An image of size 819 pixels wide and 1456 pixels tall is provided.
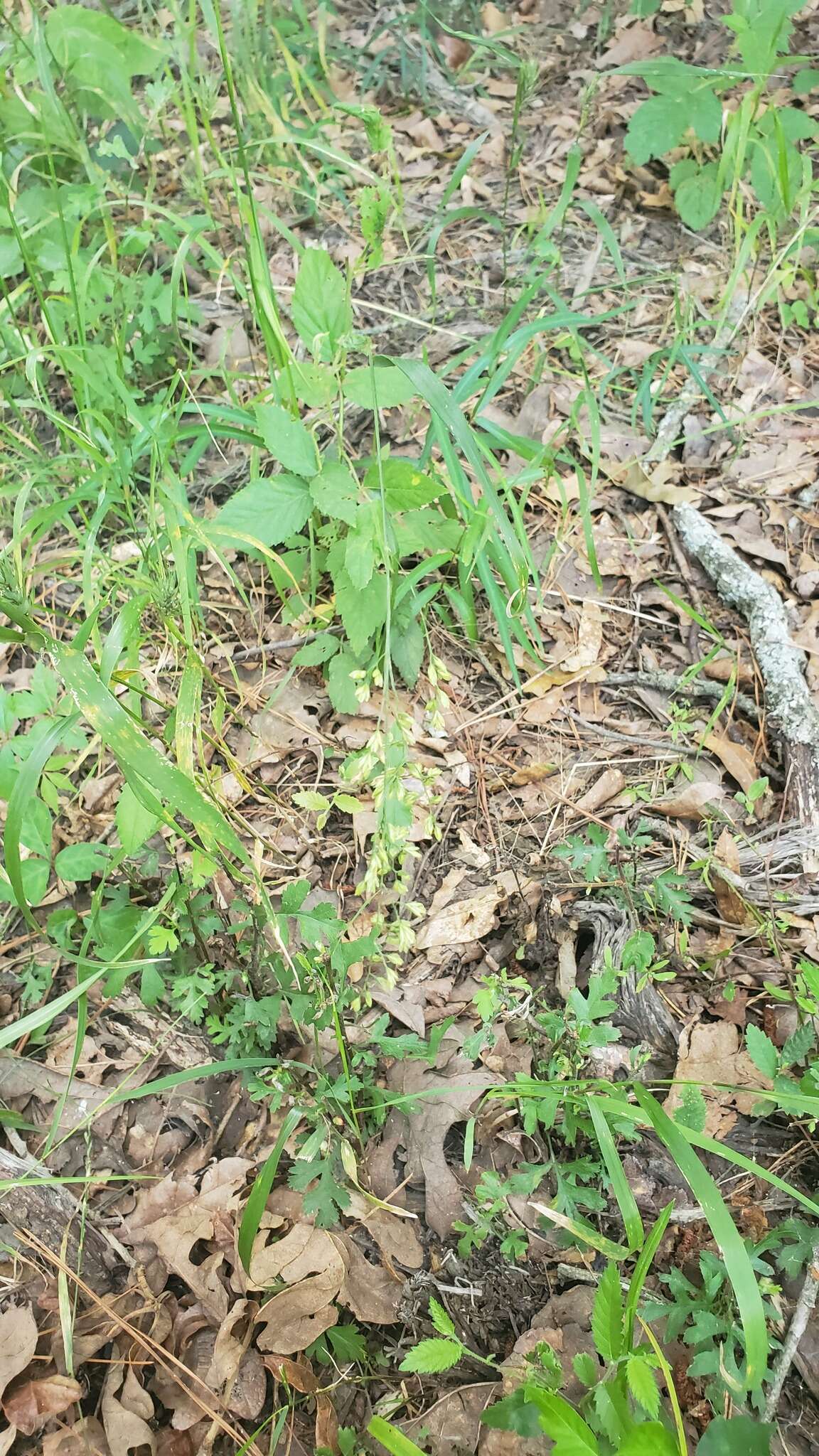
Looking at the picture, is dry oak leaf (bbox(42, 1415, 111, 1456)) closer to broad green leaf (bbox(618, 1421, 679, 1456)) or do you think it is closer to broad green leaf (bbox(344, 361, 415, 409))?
broad green leaf (bbox(618, 1421, 679, 1456))

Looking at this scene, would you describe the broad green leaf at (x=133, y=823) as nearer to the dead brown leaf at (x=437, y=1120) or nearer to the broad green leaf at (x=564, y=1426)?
the dead brown leaf at (x=437, y=1120)

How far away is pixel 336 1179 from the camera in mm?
1447

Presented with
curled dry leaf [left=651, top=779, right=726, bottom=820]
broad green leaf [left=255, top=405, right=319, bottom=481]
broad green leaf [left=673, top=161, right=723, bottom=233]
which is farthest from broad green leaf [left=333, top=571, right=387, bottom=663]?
broad green leaf [left=673, top=161, right=723, bottom=233]

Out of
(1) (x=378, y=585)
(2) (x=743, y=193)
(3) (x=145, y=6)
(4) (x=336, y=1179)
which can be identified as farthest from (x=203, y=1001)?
(3) (x=145, y=6)

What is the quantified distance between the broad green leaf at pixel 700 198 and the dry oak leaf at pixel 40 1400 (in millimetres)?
3117

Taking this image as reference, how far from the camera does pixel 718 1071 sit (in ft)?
4.89

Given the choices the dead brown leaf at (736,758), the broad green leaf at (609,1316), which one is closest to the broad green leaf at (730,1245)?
the broad green leaf at (609,1316)

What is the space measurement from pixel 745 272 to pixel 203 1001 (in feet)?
8.54

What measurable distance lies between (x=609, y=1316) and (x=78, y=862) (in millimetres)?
1184

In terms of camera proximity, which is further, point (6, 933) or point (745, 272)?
point (745, 272)

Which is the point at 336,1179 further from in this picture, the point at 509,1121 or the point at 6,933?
the point at 6,933

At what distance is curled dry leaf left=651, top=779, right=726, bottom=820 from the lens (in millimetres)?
1767

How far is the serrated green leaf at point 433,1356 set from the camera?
1.15 metres

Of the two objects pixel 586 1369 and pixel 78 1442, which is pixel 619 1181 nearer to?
pixel 586 1369
